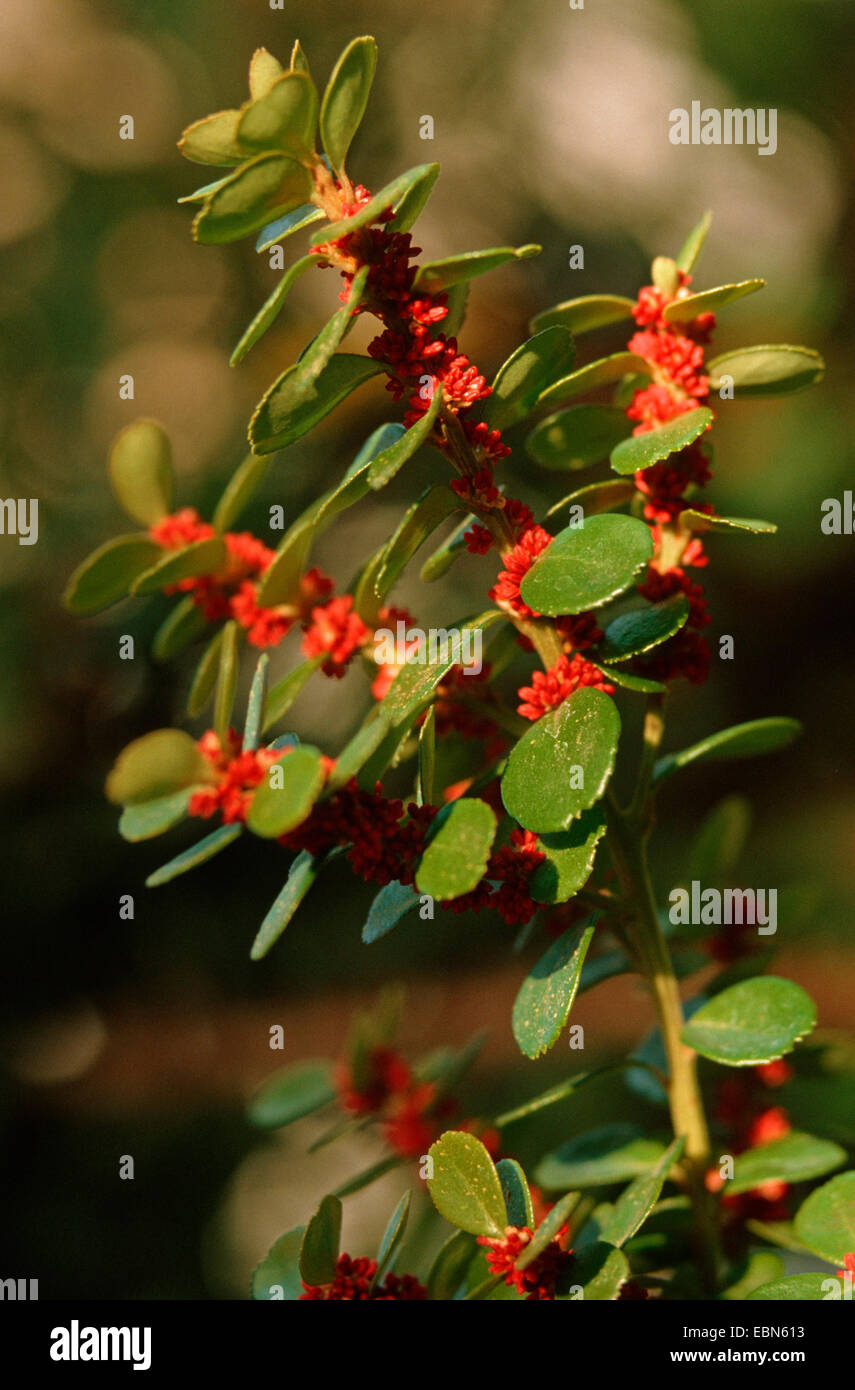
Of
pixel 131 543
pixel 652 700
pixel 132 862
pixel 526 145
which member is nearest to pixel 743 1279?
pixel 652 700

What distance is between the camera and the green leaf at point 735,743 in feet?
1.36

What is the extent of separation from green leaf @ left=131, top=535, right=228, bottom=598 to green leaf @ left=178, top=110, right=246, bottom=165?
149 mm

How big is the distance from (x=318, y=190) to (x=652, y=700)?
23cm

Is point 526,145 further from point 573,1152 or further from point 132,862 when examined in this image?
point 573,1152

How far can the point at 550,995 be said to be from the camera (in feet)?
1.12

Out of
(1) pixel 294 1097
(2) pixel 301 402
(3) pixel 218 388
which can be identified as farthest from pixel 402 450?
(3) pixel 218 388

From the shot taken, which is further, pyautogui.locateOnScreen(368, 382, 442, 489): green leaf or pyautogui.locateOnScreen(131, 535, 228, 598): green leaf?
pyautogui.locateOnScreen(131, 535, 228, 598): green leaf

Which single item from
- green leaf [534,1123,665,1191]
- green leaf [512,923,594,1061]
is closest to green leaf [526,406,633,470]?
green leaf [512,923,594,1061]

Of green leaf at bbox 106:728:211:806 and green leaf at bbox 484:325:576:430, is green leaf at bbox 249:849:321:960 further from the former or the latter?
green leaf at bbox 484:325:576:430

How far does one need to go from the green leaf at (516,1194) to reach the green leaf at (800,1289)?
0.27 ft

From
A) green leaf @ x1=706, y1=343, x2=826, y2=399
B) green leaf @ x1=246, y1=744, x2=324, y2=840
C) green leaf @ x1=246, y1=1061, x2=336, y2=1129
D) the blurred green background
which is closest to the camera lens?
green leaf @ x1=246, y1=744, x2=324, y2=840

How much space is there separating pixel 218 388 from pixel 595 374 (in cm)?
94

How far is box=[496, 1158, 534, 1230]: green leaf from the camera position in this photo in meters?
0.36
